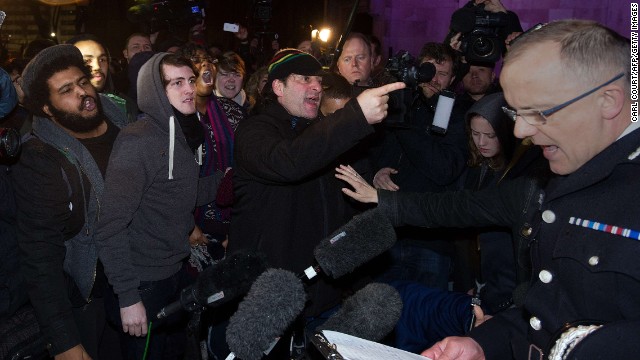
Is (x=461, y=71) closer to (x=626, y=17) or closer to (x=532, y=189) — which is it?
(x=626, y=17)

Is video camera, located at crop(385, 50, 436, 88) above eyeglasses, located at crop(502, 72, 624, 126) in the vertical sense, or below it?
below

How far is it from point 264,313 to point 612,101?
1267mm

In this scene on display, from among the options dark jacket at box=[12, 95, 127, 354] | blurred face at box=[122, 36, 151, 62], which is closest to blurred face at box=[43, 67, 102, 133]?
dark jacket at box=[12, 95, 127, 354]

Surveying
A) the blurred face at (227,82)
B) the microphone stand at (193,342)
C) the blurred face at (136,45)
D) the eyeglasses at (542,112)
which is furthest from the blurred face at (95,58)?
the eyeglasses at (542,112)

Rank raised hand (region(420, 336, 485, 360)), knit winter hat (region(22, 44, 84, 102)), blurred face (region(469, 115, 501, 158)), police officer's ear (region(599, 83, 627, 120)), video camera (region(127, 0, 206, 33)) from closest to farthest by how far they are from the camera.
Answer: police officer's ear (region(599, 83, 627, 120)) → raised hand (region(420, 336, 485, 360)) → knit winter hat (region(22, 44, 84, 102)) → blurred face (region(469, 115, 501, 158)) → video camera (region(127, 0, 206, 33))

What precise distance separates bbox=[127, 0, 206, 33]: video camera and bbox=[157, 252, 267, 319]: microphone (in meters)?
6.42

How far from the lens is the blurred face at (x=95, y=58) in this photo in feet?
15.2

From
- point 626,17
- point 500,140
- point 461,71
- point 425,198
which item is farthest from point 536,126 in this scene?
point 626,17

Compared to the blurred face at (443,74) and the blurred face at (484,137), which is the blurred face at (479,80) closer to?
the blurred face at (443,74)

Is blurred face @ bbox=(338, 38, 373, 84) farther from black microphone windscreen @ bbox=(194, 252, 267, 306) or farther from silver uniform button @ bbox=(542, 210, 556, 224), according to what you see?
silver uniform button @ bbox=(542, 210, 556, 224)

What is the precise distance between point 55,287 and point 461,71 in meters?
3.61

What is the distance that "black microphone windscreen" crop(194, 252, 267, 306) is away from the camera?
1.94 metres

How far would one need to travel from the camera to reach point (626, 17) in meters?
4.93

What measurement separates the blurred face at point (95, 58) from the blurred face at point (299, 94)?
2.22 m
